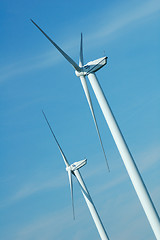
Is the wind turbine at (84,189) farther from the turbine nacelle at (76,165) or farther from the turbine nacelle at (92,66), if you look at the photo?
the turbine nacelle at (92,66)

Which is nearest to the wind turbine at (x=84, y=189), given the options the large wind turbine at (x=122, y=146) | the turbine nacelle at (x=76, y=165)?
the turbine nacelle at (x=76, y=165)

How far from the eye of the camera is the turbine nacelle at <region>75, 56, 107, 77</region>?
1816 inches

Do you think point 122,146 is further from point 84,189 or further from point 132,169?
point 84,189

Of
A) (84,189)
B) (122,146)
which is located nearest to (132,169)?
(122,146)

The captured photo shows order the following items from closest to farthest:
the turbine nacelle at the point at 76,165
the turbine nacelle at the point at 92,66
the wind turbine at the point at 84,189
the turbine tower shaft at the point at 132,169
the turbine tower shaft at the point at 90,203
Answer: the turbine tower shaft at the point at 132,169
the turbine nacelle at the point at 92,66
the wind turbine at the point at 84,189
the turbine tower shaft at the point at 90,203
the turbine nacelle at the point at 76,165

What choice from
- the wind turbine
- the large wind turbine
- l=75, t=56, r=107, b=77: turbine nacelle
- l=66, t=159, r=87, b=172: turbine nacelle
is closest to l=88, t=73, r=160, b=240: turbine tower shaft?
the large wind turbine

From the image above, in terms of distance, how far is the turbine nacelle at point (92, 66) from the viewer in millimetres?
46134

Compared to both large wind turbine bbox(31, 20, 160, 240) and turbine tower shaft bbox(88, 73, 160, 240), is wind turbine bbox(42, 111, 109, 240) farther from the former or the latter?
turbine tower shaft bbox(88, 73, 160, 240)

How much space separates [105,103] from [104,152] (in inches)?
220

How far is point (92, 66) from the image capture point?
4709 centimetres

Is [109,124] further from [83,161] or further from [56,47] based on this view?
[83,161]

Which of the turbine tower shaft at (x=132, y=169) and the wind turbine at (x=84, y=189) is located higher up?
the wind turbine at (x=84, y=189)

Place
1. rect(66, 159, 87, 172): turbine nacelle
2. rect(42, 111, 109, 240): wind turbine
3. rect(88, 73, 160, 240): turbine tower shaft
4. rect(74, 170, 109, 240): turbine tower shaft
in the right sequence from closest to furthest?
rect(88, 73, 160, 240): turbine tower shaft
rect(42, 111, 109, 240): wind turbine
rect(74, 170, 109, 240): turbine tower shaft
rect(66, 159, 87, 172): turbine nacelle

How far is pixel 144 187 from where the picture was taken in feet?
137
